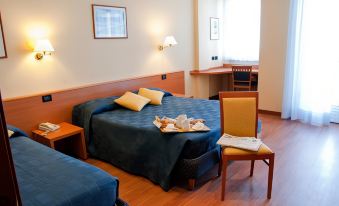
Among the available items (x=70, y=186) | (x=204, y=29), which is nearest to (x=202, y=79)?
(x=204, y=29)

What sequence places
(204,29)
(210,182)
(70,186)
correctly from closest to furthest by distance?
(70,186), (210,182), (204,29)

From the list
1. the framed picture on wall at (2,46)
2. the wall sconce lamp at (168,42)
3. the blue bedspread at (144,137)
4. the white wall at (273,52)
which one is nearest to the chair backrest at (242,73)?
the white wall at (273,52)

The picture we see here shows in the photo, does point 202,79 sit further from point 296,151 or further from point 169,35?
point 296,151

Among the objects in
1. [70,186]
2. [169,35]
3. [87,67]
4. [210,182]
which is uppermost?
[169,35]

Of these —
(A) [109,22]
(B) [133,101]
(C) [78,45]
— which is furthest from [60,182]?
(A) [109,22]

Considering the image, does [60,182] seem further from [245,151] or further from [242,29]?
[242,29]

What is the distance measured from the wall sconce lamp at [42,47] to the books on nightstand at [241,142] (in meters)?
2.22

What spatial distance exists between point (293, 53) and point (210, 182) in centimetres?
284

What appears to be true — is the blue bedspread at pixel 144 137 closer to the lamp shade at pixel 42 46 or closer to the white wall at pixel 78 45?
the white wall at pixel 78 45

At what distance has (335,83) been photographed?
14.0 ft

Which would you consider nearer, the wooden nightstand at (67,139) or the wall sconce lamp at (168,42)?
the wooden nightstand at (67,139)

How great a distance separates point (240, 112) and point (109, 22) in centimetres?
239

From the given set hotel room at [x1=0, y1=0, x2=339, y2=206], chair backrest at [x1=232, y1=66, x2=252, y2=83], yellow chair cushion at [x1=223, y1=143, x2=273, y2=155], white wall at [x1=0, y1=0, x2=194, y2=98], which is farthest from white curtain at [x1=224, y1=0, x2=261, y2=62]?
yellow chair cushion at [x1=223, y1=143, x2=273, y2=155]

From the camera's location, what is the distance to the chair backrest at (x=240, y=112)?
8.75 ft
